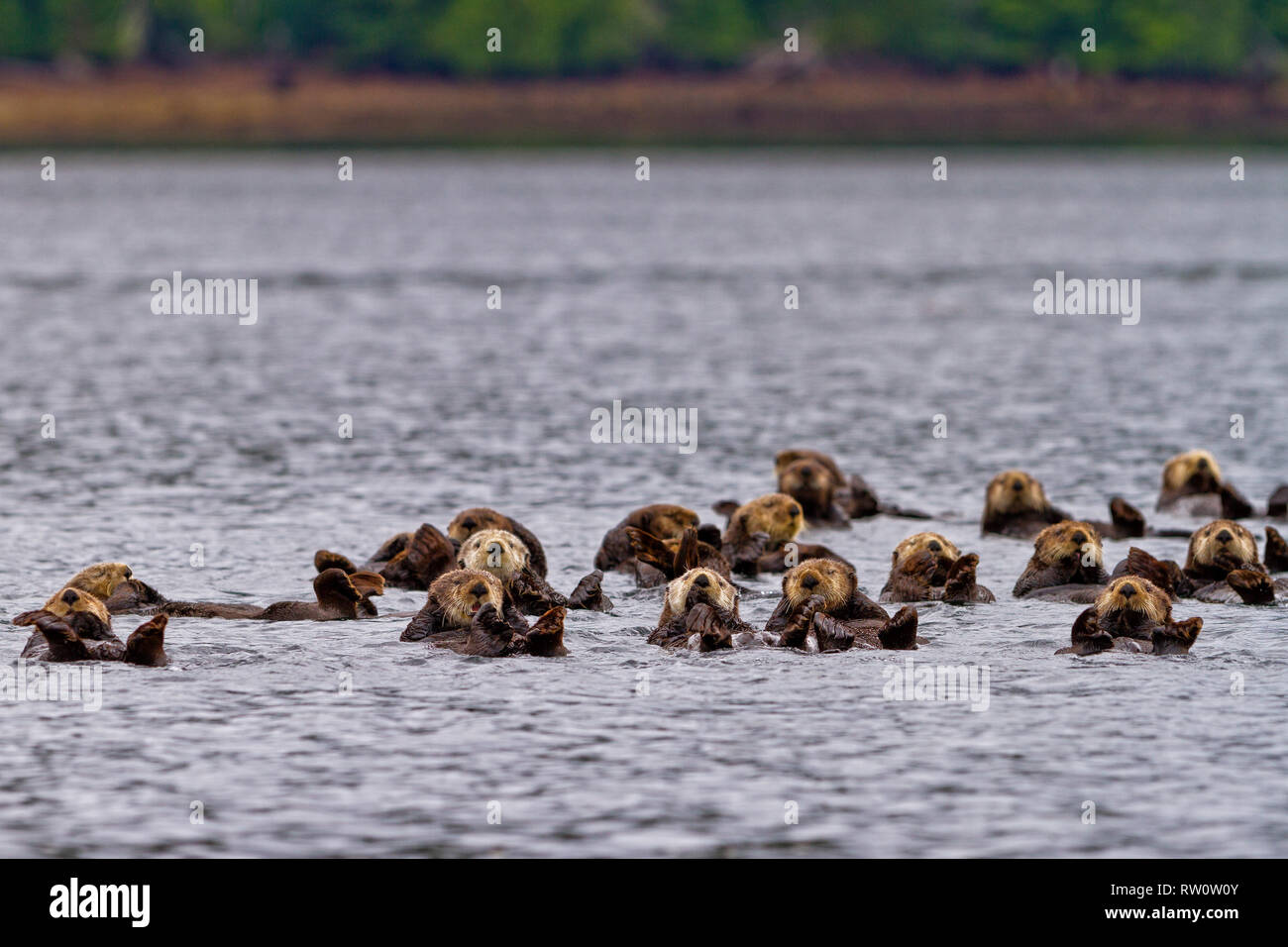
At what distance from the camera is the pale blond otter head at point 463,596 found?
1388 cm

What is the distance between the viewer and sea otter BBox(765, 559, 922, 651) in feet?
44.8

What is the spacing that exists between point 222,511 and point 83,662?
6837 millimetres

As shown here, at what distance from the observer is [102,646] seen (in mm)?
13438

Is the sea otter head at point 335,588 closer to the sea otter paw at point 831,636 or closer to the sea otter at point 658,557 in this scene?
the sea otter at point 658,557

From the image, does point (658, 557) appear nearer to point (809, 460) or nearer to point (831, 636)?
point (831, 636)

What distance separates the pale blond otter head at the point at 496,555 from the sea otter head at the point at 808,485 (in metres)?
4.72

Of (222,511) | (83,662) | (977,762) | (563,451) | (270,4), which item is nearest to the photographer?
(977,762)

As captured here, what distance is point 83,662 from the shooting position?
13.4 meters

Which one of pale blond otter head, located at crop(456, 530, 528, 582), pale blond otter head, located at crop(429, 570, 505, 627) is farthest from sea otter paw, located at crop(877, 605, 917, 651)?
pale blond otter head, located at crop(456, 530, 528, 582)

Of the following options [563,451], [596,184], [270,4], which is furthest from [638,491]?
[270,4]

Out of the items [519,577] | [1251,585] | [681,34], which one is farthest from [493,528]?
[681,34]

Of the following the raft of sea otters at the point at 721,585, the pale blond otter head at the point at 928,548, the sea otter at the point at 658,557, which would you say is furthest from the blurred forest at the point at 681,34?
the pale blond otter head at the point at 928,548

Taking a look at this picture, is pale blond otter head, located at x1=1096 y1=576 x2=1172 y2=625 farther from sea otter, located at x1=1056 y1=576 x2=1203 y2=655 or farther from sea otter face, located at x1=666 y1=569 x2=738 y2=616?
sea otter face, located at x1=666 y1=569 x2=738 y2=616
